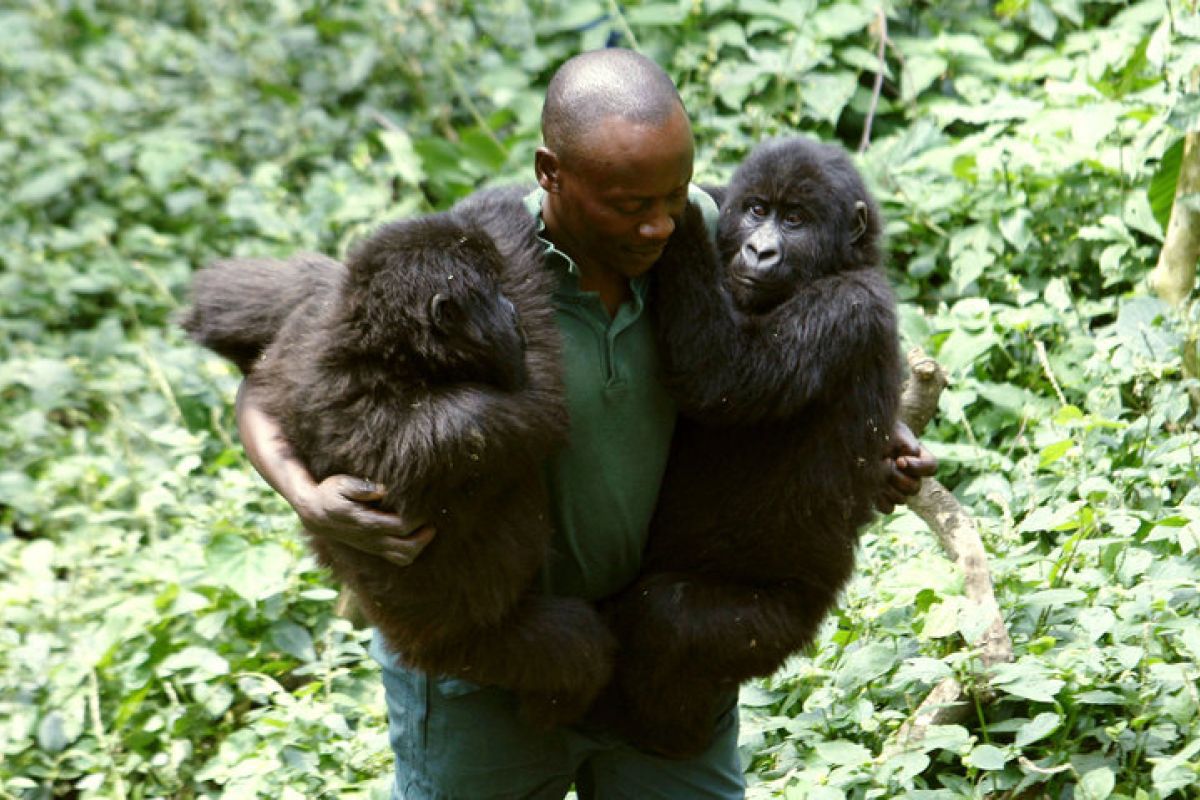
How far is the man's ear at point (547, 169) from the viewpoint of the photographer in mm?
3023

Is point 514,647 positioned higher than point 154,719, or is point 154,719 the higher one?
point 514,647

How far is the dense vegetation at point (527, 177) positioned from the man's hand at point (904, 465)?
0.67 m

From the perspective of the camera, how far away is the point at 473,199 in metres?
3.40

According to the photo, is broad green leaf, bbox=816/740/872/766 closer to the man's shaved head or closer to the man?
the man

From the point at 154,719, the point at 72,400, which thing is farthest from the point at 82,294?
the point at 154,719

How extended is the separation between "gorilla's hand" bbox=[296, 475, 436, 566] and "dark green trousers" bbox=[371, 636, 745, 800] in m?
0.40

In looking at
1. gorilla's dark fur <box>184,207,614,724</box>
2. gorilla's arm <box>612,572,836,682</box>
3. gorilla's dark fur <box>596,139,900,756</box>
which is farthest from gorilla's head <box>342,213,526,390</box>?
gorilla's arm <box>612,572,836,682</box>

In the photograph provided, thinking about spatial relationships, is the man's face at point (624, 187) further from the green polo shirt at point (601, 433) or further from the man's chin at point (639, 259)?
the green polo shirt at point (601, 433)

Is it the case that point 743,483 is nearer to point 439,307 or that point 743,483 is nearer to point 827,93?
point 439,307

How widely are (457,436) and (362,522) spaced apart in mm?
259

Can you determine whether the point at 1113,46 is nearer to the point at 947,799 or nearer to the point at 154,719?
the point at 947,799

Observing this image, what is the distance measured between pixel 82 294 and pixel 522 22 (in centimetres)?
300

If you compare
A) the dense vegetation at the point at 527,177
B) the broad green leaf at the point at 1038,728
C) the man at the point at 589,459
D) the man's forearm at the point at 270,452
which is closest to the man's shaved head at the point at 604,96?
the man at the point at 589,459

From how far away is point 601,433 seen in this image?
3.16m
